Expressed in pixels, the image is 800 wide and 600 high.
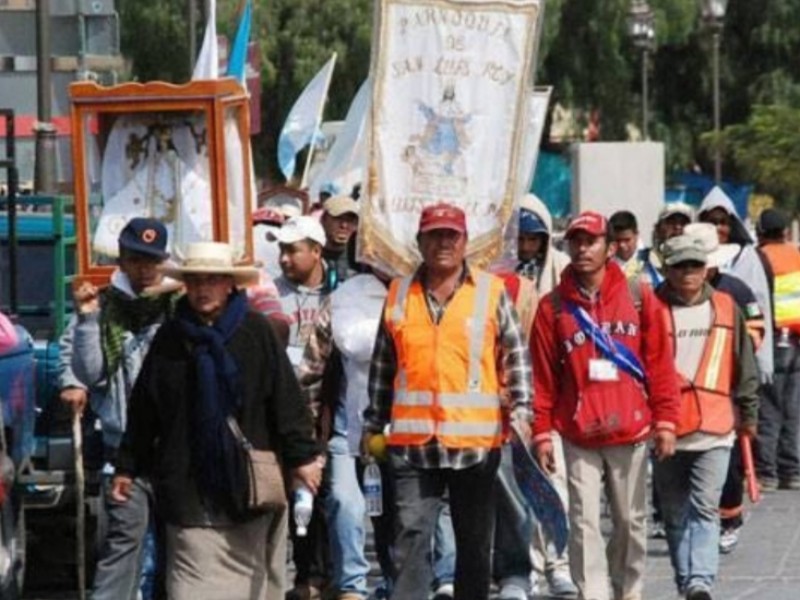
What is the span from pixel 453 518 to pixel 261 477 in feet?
4.88

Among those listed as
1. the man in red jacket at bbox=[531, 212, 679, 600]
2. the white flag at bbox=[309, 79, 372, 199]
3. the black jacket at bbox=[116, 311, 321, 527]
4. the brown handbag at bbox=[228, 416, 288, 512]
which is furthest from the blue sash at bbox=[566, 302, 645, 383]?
the white flag at bbox=[309, 79, 372, 199]

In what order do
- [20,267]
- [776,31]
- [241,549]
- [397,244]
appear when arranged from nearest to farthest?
1. [241,549]
2. [397,244]
3. [20,267]
4. [776,31]

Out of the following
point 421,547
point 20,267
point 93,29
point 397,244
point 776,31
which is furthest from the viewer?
point 776,31

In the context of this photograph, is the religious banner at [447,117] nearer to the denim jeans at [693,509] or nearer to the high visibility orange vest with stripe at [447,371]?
the denim jeans at [693,509]

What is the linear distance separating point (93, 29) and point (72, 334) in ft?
37.2

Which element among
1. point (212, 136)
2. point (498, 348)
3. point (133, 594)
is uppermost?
point (212, 136)

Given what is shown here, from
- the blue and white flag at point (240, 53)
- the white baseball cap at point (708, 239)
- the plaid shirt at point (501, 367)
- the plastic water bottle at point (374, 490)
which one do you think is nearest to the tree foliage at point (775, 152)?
the blue and white flag at point (240, 53)

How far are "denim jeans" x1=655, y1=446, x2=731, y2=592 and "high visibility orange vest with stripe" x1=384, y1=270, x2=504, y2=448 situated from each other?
1.90 meters

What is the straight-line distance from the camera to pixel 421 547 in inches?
421

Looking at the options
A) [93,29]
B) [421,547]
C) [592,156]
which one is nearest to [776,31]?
[592,156]

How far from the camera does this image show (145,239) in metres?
11.0

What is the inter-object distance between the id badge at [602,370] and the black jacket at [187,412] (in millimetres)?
2139

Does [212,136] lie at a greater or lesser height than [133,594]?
greater

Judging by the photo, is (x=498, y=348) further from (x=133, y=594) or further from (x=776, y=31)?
(x=776, y=31)
